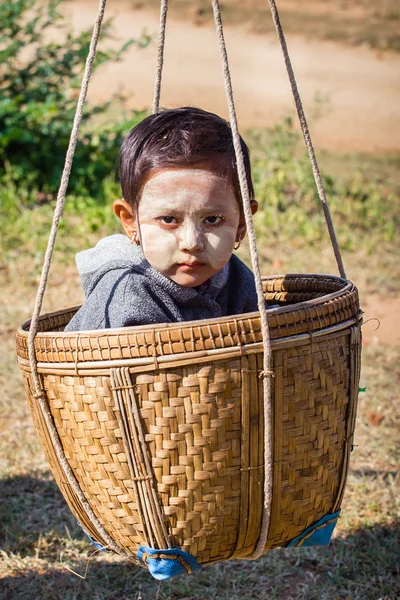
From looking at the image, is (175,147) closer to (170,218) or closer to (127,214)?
(170,218)

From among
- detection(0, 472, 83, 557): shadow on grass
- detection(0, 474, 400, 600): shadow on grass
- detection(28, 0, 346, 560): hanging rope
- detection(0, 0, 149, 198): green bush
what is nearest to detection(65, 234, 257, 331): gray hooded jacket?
detection(28, 0, 346, 560): hanging rope

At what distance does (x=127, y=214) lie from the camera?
2182mm

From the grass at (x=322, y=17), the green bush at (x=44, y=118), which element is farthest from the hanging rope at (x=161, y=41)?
the grass at (x=322, y=17)

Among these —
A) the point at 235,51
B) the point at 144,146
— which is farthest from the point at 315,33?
the point at 144,146

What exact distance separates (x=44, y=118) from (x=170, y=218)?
4911 mm

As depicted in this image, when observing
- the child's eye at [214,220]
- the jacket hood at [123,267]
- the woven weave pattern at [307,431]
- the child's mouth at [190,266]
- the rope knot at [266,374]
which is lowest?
the woven weave pattern at [307,431]

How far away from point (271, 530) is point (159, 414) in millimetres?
470

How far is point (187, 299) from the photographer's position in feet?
7.06

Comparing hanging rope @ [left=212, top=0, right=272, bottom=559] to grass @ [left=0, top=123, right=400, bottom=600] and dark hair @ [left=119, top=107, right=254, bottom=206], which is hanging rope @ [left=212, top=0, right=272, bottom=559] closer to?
dark hair @ [left=119, top=107, right=254, bottom=206]

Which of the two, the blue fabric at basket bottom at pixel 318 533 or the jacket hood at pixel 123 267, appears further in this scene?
the jacket hood at pixel 123 267

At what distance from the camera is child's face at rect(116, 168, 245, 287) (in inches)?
75.5

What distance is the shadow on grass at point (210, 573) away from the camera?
2523 mm

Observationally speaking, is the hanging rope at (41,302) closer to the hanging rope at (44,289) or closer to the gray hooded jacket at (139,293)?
the hanging rope at (44,289)

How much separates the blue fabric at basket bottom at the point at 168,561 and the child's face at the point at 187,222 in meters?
0.68
